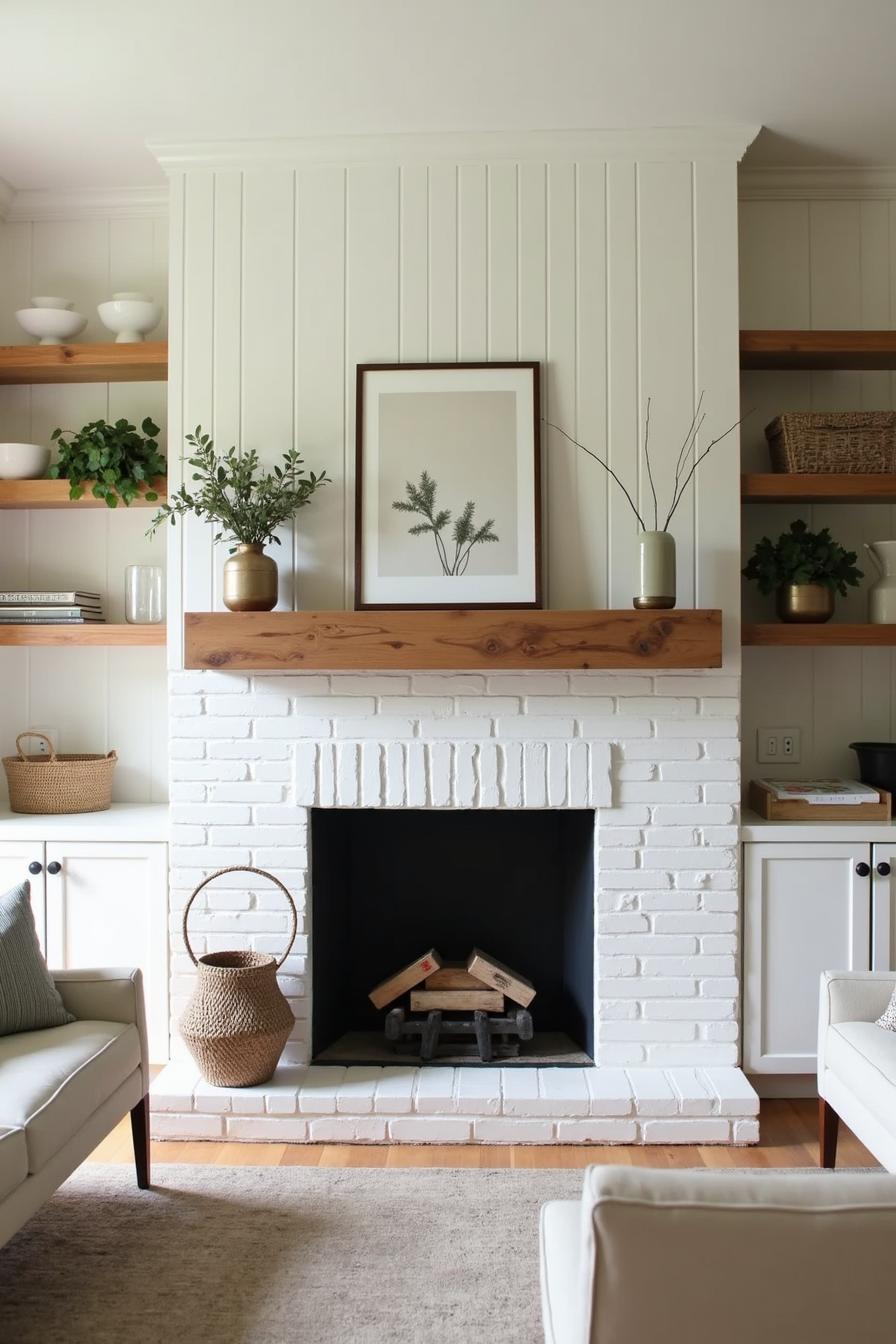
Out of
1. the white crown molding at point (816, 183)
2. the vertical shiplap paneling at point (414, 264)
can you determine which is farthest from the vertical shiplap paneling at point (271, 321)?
the white crown molding at point (816, 183)

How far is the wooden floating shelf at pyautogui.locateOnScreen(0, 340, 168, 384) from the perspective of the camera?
326 centimetres

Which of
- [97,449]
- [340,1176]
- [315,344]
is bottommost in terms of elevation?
[340,1176]

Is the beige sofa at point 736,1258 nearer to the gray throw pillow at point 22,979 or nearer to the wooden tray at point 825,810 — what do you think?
the gray throw pillow at point 22,979

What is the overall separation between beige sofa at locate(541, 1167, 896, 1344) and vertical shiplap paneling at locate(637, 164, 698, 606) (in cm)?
205

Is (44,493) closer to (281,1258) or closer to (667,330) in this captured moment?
(667,330)

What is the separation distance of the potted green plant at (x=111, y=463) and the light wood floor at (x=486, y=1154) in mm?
1817

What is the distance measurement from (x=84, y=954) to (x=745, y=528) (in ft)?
7.79

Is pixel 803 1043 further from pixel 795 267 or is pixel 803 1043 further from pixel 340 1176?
pixel 795 267


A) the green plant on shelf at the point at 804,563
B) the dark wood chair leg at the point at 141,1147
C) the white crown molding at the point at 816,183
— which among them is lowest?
the dark wood chair leg at the point at 141,1147

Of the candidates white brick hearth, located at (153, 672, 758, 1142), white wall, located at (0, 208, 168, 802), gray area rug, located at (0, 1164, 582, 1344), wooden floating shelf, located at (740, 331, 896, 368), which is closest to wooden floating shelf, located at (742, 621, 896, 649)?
white brick hearth, located at (153, 672, 758, 1142)

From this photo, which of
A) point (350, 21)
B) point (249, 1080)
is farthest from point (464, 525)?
point (249, 1080)

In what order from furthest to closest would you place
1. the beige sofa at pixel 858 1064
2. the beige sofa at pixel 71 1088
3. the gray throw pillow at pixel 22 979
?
1. the gray throw pillow at pixel 22 979
2. the beige sofa at pixel 858 1064
3. the beige sofa at pixel 71 1088

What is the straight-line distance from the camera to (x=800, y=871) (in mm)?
3039

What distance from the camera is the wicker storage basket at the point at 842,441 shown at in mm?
3123
